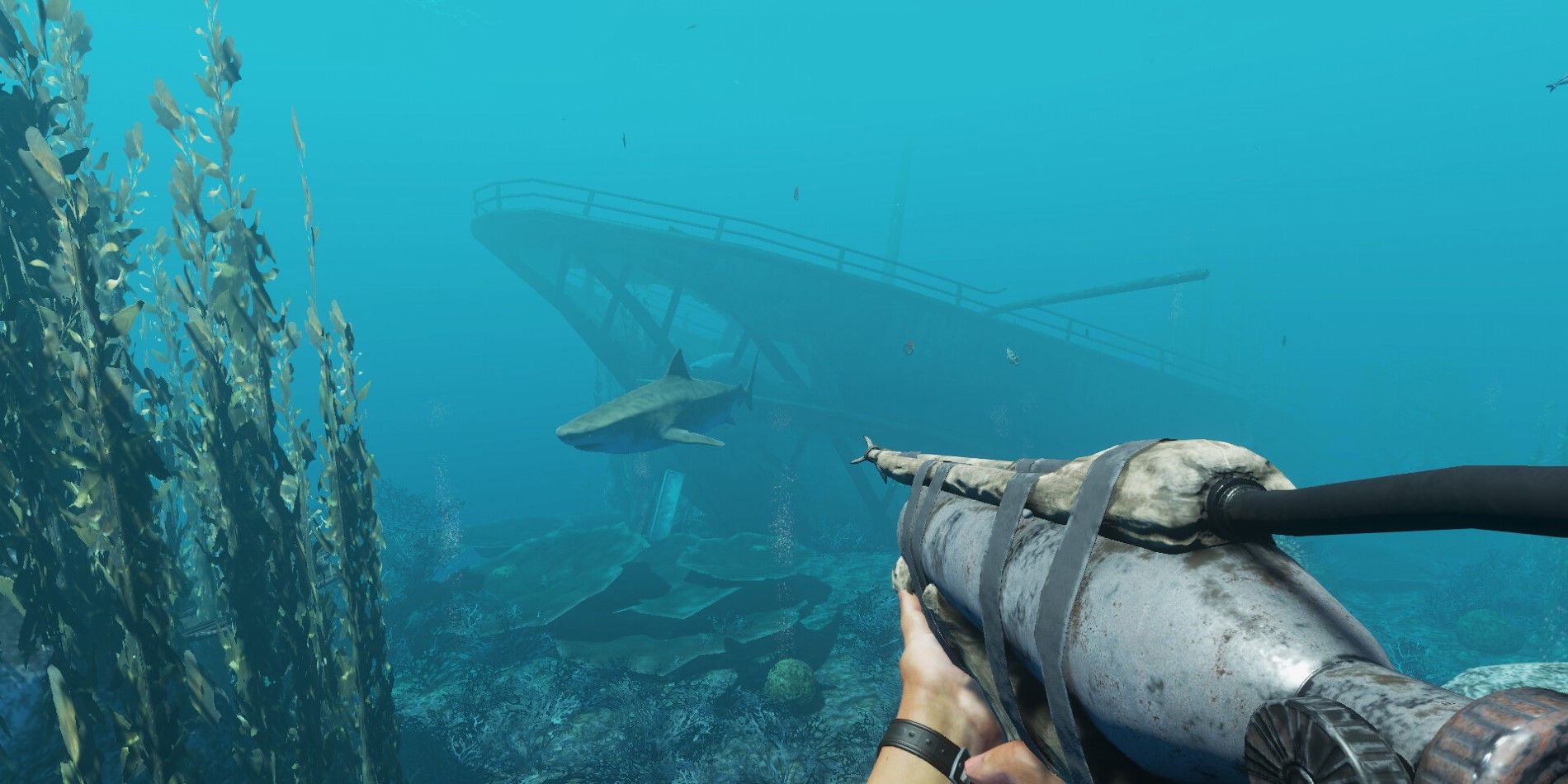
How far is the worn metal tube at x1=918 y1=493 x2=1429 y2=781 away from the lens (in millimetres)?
866

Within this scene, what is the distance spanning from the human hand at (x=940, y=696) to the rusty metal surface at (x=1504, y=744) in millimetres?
1498

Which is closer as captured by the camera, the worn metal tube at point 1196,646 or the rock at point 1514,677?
the worn metal tube at point 1196,646

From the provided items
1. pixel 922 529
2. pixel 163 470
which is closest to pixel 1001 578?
pixel 922 529

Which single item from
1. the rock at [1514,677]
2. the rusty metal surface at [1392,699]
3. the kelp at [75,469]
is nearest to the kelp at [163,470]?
the kelp at [75,469]

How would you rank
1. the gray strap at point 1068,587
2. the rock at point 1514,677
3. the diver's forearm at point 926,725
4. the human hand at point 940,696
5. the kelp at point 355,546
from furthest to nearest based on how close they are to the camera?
1. the rock at point 1514,677
2. the kelp at point 355,546
3. the human hand at point 940,696
4. the diver's forearm at point 926,725
5. the gray strap at point 1068,587

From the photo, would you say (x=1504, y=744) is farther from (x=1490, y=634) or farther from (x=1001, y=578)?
(x=1490, y=634)

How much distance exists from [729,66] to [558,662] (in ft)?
406

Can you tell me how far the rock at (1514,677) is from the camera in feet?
21.9

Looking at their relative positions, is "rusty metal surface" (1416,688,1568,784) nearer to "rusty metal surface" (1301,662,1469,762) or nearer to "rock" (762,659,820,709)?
"rusty metal surface" (1301,662,1469,762)

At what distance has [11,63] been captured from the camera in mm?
5812

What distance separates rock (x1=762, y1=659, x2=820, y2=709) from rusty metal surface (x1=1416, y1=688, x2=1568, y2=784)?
9687 mm

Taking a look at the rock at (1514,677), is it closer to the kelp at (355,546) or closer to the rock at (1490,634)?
the kelp at (355,546)

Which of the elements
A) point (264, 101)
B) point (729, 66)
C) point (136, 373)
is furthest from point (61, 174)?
point (264, 101)

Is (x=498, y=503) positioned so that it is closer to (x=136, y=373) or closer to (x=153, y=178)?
(x=136, y=373)
